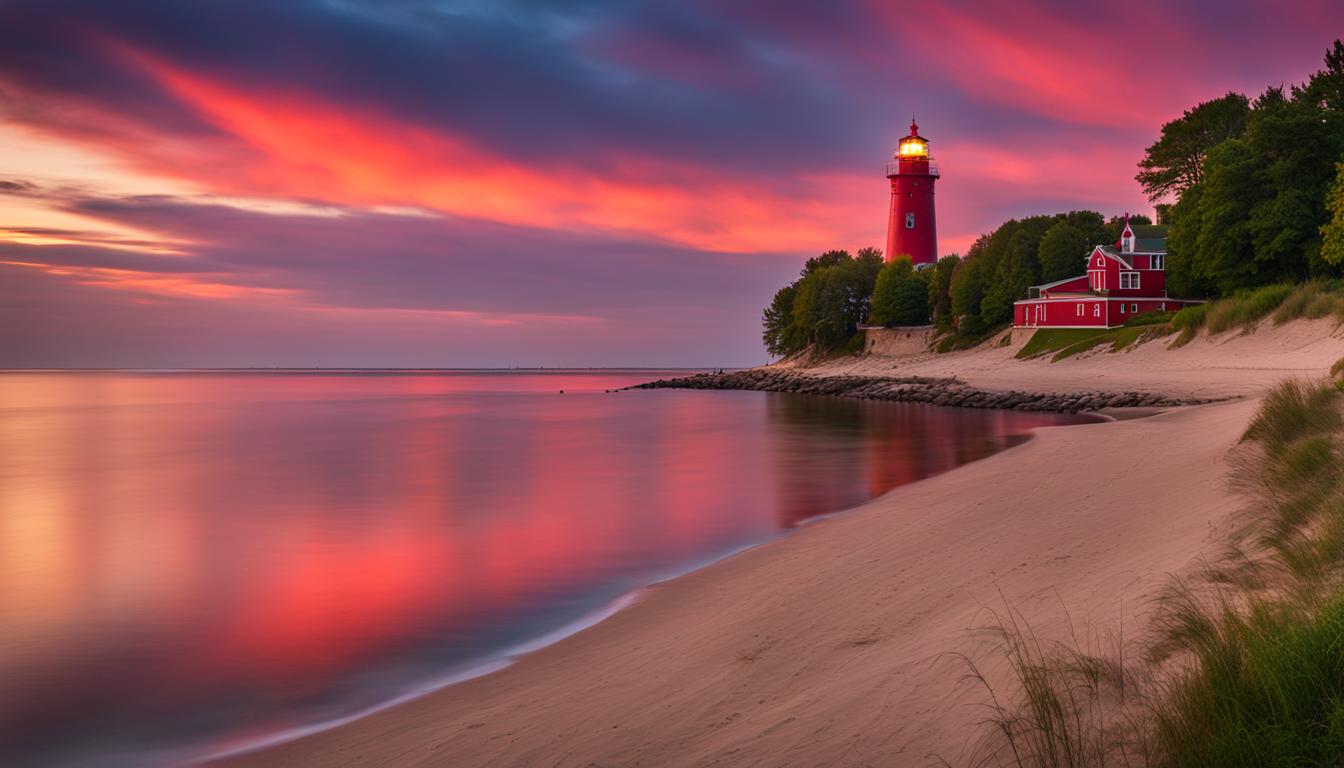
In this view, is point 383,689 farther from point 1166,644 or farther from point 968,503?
point 968,503

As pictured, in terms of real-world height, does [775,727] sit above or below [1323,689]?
below

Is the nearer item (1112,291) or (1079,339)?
(1079,339)

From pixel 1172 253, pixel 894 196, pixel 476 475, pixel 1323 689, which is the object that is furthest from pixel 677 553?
pixel 894 196

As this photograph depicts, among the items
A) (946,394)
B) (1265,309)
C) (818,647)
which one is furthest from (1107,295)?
(818,647)

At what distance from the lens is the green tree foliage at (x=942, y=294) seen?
297ft

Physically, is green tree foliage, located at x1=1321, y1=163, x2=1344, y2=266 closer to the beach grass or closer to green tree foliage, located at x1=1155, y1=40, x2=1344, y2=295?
green tree foliage, located at x1=1155, y1=40, x2=1344, y2=295

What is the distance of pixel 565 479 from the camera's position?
26.2 m

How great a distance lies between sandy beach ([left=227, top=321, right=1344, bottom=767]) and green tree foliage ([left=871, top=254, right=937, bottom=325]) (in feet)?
267

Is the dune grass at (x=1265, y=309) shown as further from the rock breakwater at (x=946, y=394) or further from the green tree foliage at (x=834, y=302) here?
the green tree foliage at (x=834, y=302)

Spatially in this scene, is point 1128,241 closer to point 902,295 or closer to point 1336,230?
point 902,295

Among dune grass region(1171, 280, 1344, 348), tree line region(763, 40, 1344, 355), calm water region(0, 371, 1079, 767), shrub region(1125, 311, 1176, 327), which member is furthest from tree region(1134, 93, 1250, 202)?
calm water region(0, 371, 1079, 767)

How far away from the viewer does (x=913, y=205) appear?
99.0 meters

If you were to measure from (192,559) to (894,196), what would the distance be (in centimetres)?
9192

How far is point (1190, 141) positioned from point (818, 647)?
8421 centimetres
